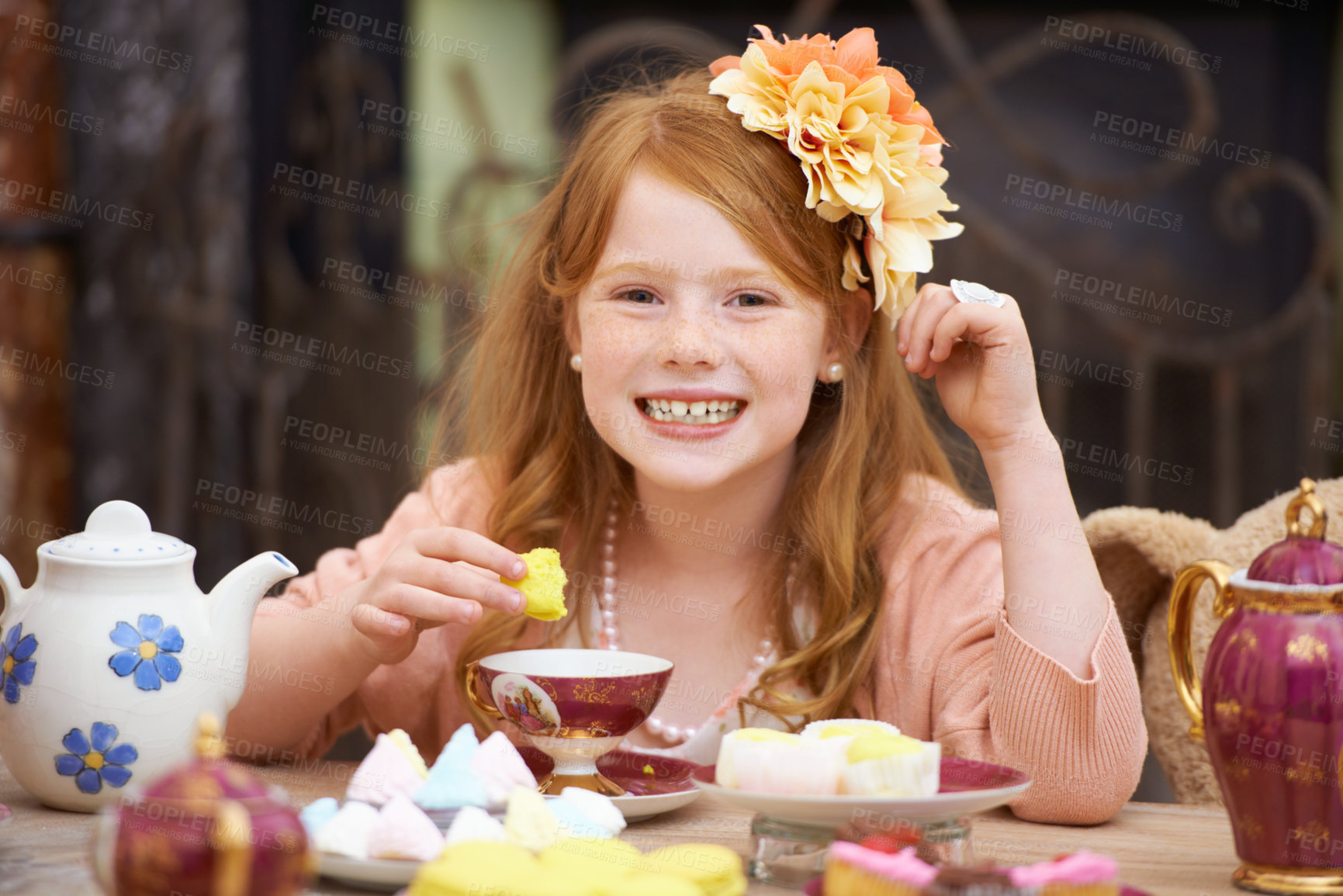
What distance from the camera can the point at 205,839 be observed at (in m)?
0.56

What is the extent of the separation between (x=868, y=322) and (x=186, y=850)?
925 millimetres

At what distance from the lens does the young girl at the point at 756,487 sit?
1.03 m

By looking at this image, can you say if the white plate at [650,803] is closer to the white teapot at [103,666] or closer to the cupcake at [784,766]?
the cupcake at [784,766]

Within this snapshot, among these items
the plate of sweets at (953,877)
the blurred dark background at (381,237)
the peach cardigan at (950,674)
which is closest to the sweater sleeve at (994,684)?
the peach cardigan at (950,674)

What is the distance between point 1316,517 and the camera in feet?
2.51

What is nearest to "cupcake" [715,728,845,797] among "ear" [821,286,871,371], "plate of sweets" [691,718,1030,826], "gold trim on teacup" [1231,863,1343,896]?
"plate of sweets" [691,718,1030,826]

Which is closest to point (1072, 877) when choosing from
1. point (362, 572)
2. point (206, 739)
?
point (206, 739)

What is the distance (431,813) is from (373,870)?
0.05 meters

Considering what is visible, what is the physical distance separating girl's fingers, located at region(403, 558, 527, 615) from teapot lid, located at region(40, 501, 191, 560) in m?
0.18

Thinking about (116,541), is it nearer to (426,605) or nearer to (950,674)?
(426,605)

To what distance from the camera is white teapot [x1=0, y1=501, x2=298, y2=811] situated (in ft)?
2.88

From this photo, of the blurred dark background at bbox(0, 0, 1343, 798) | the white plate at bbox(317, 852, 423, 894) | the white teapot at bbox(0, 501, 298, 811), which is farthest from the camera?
the blurred dark background at bbox(0, 0, 1343, 798)

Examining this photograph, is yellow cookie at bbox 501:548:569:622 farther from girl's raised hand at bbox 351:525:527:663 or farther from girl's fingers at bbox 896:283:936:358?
girl's fingers at bbox 896:283:936:358

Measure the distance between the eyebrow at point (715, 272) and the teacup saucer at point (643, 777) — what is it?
423 millimetres
